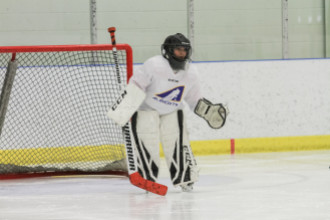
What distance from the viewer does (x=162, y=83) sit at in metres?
5.81

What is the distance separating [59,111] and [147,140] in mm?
2351

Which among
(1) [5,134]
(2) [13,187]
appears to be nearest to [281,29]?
(1) [5,134]

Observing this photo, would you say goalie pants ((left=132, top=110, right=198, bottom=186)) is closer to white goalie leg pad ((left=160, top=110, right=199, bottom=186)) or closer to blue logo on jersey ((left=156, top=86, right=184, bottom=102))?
white goalie leg pad ((left=160, top=110, right=199, bottom=186))

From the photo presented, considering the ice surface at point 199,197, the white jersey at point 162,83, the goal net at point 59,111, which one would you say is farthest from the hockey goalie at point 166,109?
the goal net at point 59,111

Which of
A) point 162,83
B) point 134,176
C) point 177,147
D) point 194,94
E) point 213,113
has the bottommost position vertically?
point 134,176

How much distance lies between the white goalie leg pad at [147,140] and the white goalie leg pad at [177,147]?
0.09 metres

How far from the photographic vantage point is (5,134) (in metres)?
7.85

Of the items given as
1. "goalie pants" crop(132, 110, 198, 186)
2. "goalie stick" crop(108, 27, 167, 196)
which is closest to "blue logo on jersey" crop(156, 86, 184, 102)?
"goalie pants" crop(132, 110, 198, 186)

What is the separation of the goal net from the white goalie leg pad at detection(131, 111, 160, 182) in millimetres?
1456

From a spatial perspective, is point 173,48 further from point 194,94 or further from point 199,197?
point 199,197

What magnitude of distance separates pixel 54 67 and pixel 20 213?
309 centimetres

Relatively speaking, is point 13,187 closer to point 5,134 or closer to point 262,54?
point 5,134

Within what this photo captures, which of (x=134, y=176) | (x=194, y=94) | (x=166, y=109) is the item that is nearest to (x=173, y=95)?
(x=166, y=109)

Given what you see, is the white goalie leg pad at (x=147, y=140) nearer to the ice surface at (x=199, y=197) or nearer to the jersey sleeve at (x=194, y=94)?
the ice surface at (x=199, y=197)
